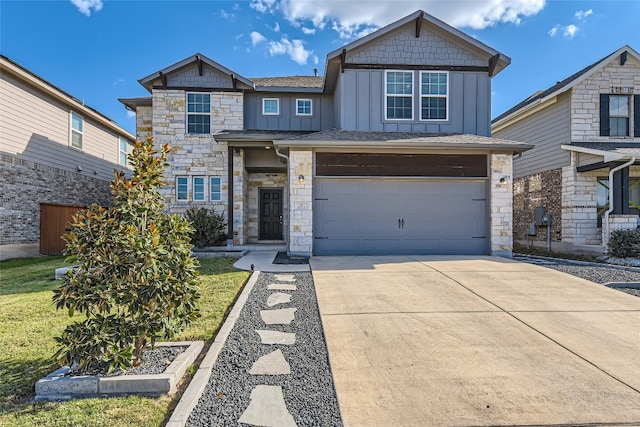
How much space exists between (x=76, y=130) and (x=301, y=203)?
33.8 ft

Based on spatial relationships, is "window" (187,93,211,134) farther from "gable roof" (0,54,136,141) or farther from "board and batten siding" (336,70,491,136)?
"board and batten siding" (336,70,491,136)

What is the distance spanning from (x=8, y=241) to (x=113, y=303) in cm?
1051

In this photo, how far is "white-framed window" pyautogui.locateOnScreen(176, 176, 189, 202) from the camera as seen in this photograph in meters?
11.9

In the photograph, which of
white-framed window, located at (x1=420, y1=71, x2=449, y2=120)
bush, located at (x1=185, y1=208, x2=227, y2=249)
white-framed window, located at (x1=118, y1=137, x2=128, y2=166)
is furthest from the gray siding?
white-framed window, located at (x1=118, y1=137, x2=128, y2=166)

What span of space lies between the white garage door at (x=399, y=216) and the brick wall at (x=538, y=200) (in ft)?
15.2

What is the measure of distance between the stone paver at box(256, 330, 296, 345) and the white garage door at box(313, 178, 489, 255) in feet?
18.1

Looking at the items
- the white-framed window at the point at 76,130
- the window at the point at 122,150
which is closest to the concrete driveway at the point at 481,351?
the white-framed window at the point at 76,130

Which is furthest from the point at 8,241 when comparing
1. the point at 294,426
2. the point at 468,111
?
the point at 468,111

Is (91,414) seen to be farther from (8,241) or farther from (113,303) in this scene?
(8,241)

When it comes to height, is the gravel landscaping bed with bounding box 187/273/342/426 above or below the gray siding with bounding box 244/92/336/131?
below

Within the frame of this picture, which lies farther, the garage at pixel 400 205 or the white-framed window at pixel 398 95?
the white-framed window at pixel 398 95

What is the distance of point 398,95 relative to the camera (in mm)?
10609

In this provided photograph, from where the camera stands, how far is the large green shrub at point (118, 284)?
2.78 m

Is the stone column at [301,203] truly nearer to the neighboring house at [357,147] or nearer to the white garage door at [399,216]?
the neighboring house at [357,147]
